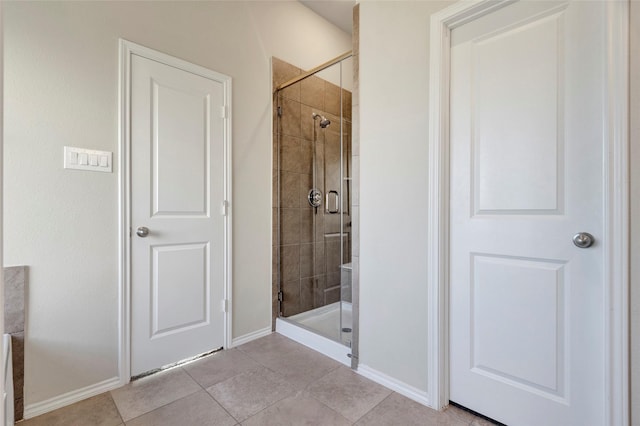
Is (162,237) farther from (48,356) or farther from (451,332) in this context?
(451,332)

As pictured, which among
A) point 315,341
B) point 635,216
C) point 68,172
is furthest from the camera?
point 315,341

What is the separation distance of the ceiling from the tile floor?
3.12 m

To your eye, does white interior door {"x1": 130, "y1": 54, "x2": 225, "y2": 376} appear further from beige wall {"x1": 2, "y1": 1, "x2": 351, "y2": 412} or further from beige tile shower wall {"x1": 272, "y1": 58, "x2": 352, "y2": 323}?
beige tile shower wall {"x1": 272, "y1": 58, "x2": 352, "y2": 323}

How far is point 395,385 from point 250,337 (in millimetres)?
1222

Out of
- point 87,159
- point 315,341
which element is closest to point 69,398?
point 87,159

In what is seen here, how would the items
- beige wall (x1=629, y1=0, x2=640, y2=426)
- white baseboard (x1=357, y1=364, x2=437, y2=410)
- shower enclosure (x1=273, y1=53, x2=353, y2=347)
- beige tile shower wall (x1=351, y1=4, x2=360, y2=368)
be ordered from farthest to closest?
shower enclosure (x1=273, y1=53, x2=353, y2=347) < beige tile shower wall (x1=351, y1=4, x2=360, y2=368) < white baseboard (x1=357, y1=364, x2=437, y2=410) < beige wall (x1=629, y1=0, x2=640, y2=426)

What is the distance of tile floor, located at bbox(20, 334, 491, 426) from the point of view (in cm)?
160

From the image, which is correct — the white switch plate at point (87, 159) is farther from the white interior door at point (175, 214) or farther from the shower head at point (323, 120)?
the shower head at point (323, 120)

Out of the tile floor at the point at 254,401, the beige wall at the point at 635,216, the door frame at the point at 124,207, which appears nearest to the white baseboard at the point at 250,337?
the tile floor at the point at 254,401

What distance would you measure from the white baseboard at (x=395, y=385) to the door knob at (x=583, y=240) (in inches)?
41.7

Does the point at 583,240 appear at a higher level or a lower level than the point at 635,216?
lower

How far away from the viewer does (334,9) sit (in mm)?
3082

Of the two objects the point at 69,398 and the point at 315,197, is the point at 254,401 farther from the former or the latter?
the point at 315,197

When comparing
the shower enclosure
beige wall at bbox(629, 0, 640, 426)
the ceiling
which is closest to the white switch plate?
the shower enclosure
